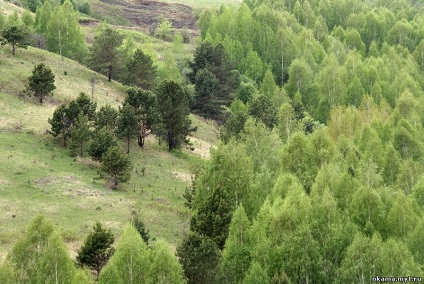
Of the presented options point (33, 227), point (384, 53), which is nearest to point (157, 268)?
point (33, 227)

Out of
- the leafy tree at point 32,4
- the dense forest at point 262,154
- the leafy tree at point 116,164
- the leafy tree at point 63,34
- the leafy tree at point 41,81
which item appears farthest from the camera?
the leafy tree at point 32,4

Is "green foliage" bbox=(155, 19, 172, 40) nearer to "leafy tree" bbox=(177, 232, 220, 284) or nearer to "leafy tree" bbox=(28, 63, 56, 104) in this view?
"leafy tree" bbox=(28, 63, 56, 104)

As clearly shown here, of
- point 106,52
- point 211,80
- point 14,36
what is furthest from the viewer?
point 211,80

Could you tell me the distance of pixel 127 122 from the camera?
7738 cm

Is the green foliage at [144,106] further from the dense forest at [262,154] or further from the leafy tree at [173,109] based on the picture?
the leafy tree at [173,109]

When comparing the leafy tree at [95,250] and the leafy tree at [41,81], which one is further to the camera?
the leafy tree at [41,81]

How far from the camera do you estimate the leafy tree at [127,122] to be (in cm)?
7681

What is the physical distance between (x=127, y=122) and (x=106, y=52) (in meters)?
31.3

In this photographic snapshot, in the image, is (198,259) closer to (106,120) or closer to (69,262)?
(69,262)

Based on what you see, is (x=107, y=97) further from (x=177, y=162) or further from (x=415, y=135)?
(x=415, y=135)

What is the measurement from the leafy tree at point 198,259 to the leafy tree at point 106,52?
66.1 meters

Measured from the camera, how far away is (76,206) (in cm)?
5941

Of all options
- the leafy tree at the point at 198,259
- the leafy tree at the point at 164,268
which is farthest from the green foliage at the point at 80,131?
the leafy tree at the point at 164,268

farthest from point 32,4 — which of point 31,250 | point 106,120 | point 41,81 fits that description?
point 31,250
